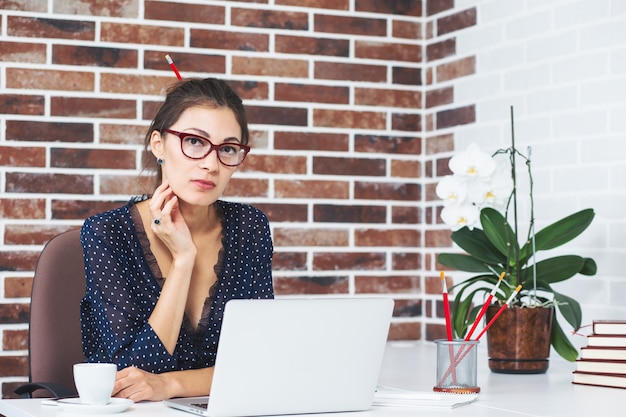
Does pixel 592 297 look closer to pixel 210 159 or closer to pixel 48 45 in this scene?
pixel 210 159

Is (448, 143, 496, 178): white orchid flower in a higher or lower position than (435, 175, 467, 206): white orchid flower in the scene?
higher

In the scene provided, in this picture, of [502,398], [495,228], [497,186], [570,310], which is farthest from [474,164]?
[502,398]

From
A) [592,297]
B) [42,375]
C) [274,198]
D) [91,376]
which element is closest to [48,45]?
[274,198]

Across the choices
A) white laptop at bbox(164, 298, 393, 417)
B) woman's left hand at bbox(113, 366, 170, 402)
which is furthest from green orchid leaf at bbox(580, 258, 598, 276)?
woman's left hand at bbox(113, 366, 170, 402)

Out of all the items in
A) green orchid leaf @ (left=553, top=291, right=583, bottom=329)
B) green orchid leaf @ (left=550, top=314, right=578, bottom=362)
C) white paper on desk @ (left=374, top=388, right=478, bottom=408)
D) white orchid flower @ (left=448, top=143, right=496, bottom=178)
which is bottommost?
white paper on desk @ (left=374, top=388, right=478, bottom=408)

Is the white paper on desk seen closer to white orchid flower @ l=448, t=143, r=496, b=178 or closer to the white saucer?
the white saucer

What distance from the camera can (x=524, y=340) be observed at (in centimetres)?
243

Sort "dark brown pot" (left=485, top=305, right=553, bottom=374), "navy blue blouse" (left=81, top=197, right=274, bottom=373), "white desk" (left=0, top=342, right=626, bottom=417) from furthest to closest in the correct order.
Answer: "dark brown pot" (left=485, top=305, right=553, bottom=374) → "navy blue blouse" (left=81, top=197, right=274, bottom=373) → "white desk" (left=0, top=342, right=626, bottom=417)

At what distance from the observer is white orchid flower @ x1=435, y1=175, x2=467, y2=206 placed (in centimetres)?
248

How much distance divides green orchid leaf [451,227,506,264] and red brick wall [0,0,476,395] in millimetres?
707

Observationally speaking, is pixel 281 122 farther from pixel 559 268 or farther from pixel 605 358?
pixel 605 358

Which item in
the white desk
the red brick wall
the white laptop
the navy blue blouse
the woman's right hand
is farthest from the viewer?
the red brick wall

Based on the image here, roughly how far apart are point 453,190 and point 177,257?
744 millimetres

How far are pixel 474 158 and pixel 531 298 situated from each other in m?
0.41
